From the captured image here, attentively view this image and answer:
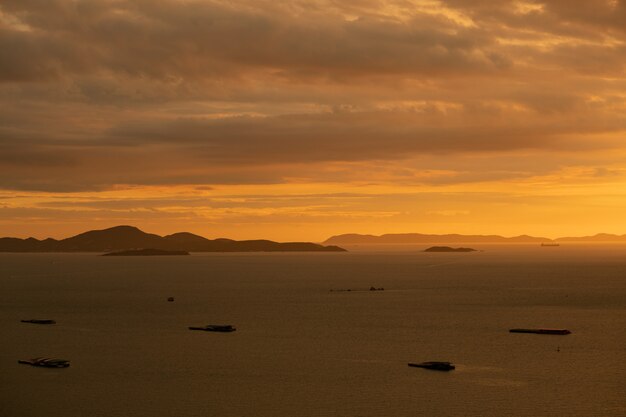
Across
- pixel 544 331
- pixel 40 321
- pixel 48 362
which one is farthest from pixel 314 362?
pixel 40 321

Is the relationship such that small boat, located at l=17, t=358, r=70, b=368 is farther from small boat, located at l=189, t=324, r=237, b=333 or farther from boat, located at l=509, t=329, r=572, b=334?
boat, located at l=509, t=329, r=572, b=334

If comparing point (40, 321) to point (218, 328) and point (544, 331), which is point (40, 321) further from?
point (544, 331)

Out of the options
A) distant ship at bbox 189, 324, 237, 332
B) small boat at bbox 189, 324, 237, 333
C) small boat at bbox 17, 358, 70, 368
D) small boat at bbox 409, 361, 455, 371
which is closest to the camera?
small boat at bbox 409, 361, 455, 371

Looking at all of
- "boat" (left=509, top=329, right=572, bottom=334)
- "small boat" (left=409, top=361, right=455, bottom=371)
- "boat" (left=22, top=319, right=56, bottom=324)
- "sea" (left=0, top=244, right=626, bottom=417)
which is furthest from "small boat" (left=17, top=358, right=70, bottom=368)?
"boat" (left=509, top=329, right=572, bottom=334)

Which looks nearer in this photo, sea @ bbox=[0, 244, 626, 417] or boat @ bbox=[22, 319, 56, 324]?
sea @ bbox=[0, 244, 626, 417]

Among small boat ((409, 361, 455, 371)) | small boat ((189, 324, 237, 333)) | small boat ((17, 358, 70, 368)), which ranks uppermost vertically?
small boat ((189, 324, 237, 333))

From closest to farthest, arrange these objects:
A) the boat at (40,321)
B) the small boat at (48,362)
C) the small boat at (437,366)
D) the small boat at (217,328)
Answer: the small boat at (437,366), the small boat at (48,362), the small boat at (217,328), the boat at (40,321)

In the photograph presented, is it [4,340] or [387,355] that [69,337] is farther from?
[387,355]

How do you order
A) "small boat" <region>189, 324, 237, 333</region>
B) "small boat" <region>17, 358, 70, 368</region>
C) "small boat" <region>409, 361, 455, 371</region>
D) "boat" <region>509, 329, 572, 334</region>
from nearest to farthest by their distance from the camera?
"small boat" <region>409, 361, 455, 371</region>, "small boat" <region>17, 358, 70, 368</region>, "boat" <region>509, 329, 572, 334</region>, "small boat" <region>189, 324, 237, 333</region>

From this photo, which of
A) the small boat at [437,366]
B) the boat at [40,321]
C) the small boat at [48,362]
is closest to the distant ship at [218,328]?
the boat at [40,321]

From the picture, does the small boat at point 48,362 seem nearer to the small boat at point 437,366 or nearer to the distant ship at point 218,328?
the distant ship at point 218,328

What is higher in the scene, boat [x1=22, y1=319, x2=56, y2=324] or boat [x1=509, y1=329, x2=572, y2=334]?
boat [x1=509, y1=329, x2=572, y2=334]
